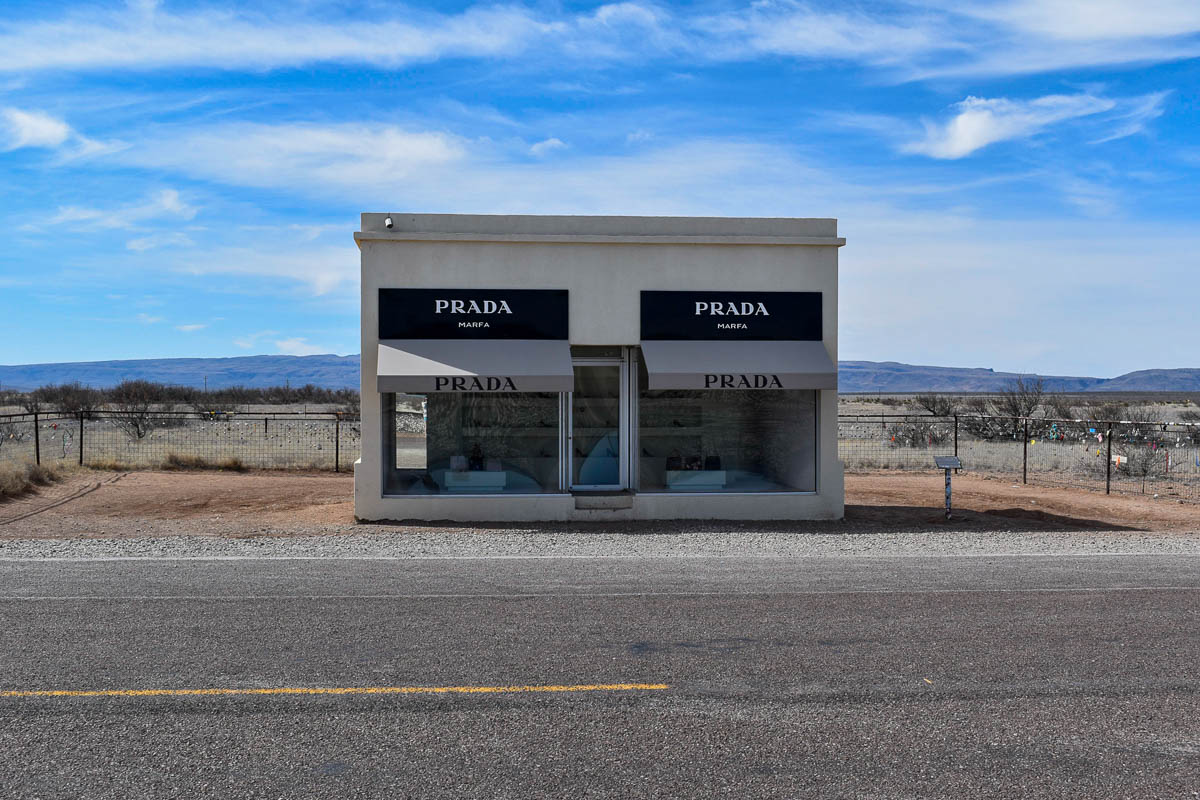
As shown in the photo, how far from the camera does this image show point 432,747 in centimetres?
498

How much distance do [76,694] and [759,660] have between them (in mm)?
4236

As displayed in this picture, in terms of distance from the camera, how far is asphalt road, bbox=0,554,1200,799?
4.66 meters

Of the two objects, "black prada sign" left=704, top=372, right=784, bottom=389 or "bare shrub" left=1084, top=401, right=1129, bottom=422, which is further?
"bare shrub" left=1084, top=401, right=1129, bottom=422

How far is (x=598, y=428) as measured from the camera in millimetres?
15133

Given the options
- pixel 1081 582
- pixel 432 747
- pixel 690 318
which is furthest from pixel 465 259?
pixel 432 747

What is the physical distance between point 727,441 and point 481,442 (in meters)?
3.88

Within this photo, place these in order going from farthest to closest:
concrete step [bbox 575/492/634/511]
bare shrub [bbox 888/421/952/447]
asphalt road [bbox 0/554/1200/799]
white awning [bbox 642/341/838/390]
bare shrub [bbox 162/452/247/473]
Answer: bare shrub [bbox 888/421/952/447], bare shrub [bbox 162/452/247/473], concrete step [bbox 575/492/634/511], white awning [bbox 642/341/838/390], asphalt road [bbox 0/554/1200/799]

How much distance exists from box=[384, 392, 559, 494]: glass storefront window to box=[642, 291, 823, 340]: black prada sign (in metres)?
2.03

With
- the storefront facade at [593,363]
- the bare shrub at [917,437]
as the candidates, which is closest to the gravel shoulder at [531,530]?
the storefront facade at [593,363]

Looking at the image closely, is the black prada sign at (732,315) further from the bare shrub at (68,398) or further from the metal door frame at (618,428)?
the bare shrub at (68,398)

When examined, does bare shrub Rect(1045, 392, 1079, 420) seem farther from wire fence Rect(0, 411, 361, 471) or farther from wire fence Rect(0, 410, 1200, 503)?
wire fence Rect(0, 411, 361, 471)

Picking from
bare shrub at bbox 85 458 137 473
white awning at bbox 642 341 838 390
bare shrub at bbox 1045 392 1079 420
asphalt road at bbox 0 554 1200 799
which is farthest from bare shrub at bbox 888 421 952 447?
asphalt road at bbox 0 554 1200 799

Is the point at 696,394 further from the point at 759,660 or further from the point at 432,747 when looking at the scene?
the point at 432,747

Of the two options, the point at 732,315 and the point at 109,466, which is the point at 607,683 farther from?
the point at 109,466
